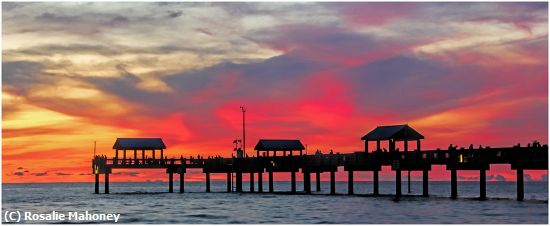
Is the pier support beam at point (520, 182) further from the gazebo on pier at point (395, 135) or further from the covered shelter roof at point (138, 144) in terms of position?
the covered shelter roof at point (138, 144)

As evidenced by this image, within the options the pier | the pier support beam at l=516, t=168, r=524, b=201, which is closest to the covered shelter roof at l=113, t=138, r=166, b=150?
the pier

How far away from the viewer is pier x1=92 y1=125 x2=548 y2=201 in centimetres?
7125

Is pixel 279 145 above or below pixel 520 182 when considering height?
above

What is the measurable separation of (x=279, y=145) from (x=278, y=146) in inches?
16.1

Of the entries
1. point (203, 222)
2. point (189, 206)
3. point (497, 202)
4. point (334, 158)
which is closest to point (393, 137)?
point (334, 158)

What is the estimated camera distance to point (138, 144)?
11331 cm

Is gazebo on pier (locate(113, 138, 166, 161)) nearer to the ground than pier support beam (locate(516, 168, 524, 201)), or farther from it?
farther from it

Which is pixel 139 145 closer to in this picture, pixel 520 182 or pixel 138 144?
pixel 138 144

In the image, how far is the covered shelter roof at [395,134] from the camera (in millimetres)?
89000

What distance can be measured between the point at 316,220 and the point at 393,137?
102 feet

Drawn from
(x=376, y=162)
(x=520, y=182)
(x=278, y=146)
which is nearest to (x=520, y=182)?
(x=520, y=182)

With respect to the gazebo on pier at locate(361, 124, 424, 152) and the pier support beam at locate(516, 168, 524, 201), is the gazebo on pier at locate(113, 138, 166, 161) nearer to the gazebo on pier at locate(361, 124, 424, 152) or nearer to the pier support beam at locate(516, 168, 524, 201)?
the gazebo on pier at locate(361, 124, 424, 152)

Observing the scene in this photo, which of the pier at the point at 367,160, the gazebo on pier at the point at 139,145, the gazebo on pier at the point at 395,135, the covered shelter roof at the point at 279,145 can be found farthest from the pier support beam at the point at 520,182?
the gazebo on pier at the point at 139,145

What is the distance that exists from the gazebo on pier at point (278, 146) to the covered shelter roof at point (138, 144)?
13.1 meters
